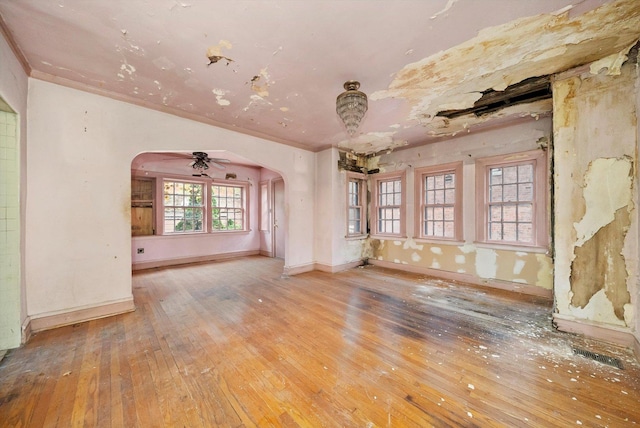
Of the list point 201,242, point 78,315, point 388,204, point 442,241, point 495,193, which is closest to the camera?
point 78,315

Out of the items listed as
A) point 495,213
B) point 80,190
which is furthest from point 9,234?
point 495,213

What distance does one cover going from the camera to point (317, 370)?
1910 millimetres

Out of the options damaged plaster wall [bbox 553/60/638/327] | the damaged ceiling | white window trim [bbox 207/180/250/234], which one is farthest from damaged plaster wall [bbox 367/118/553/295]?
white window trim [bbox 207/180/250/234]

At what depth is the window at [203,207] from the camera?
19.8 feet

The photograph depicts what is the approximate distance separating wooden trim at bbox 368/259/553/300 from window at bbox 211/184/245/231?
427 cm

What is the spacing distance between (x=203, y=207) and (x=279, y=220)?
2.08 m

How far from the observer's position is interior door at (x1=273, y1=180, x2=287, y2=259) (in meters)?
6.89

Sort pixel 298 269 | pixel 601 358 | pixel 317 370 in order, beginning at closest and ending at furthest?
pixel 317 370 < pixel 601 358 < pixel 298 269

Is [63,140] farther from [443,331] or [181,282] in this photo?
[443,331]

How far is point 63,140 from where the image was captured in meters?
2.63

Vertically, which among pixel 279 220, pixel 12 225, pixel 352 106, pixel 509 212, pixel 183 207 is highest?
pixel 352 106

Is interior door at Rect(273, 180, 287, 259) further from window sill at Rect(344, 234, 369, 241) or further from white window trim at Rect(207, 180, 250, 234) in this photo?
window sill at Rect(344, 234, 369, 241)

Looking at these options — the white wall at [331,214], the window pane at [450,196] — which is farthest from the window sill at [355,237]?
the window pane at [450,196]

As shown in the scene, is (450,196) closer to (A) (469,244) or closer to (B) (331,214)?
(A) (469,244)
